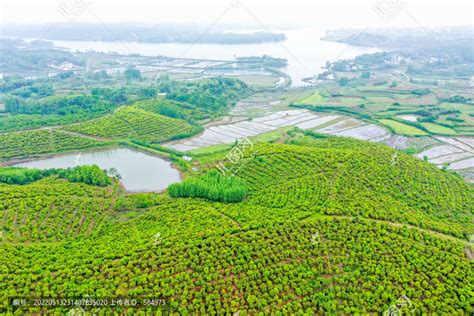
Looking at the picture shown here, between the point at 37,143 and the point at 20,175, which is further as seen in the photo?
the point at 37,143

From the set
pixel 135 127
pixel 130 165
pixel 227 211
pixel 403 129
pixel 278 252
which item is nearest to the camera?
pixel 278 252

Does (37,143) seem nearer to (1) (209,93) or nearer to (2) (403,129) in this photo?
(1) (209,93)

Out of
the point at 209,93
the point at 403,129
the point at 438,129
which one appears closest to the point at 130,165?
the point at 209,93

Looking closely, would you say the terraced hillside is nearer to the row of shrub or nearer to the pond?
the row of shrub

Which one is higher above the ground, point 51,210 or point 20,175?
point 20,175

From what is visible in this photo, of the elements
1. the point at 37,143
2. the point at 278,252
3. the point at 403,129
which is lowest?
the point at 278,252

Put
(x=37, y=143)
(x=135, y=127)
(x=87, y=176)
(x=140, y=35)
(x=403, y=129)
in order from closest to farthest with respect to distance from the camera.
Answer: (x=87, y=176) < (x=37, y=143) < (x=135, y=127) < (x=403, y=129) < (x=140, y=35)

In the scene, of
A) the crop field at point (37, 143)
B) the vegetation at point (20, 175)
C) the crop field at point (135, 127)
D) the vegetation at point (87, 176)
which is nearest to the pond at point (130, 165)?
the crop field at point (37, 143)

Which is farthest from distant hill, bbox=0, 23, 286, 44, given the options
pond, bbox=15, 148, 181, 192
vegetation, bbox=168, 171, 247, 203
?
vegetation, bbox=168, 171, 247, 203
